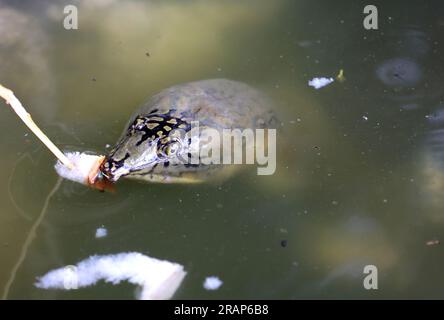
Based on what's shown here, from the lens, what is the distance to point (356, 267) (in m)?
2.49

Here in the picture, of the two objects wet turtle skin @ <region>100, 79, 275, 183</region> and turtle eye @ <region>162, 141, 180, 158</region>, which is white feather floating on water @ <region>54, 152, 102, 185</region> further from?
turtle eye @ <region>162, 141, 180, 158</region>

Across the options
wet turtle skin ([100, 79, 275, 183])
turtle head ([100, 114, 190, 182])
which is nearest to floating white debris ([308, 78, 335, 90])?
wet turtle skin ([100, 79, 275, 183])

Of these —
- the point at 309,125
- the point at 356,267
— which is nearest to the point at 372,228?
the point at 356,267

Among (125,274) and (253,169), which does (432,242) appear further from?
(125,274)

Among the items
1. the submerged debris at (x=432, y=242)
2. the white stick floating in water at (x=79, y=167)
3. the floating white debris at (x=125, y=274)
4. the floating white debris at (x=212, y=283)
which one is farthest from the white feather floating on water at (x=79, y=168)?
the submerged debris at (x=432, y=242)

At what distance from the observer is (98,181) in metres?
2.72

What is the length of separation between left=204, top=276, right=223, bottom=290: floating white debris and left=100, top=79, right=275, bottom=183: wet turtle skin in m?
0.52

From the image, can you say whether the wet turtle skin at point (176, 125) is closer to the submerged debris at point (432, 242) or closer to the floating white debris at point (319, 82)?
the floating white debris at point (319, 82)

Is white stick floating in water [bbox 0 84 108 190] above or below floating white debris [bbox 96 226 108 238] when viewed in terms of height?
above

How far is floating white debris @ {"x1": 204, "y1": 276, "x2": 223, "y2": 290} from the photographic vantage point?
2.43 metres

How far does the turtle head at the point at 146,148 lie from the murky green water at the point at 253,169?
0.10 meters

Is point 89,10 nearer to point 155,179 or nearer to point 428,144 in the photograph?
point 155,179

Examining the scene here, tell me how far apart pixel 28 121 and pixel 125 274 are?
81 cm

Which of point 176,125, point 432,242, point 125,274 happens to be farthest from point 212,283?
point 432,242
